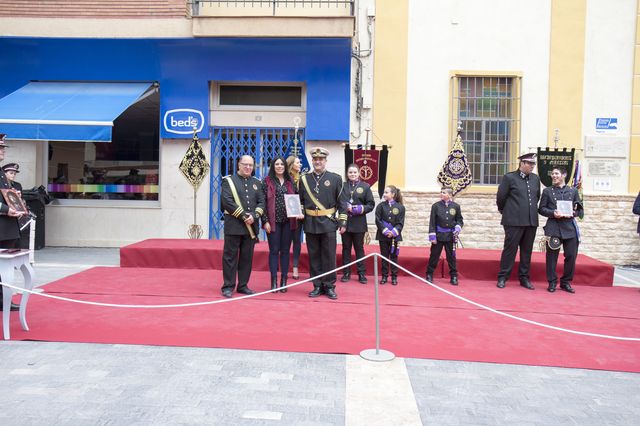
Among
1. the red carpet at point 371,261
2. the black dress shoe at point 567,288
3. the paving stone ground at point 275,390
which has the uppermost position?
the red carpet at point 371,261

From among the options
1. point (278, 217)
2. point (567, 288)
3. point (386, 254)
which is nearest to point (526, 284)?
point (567, 288)

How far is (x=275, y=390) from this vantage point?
3.77 meters

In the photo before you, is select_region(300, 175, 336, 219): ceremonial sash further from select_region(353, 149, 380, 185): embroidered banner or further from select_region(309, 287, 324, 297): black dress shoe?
select_region(353, 149, 380, 185): embroidered banner

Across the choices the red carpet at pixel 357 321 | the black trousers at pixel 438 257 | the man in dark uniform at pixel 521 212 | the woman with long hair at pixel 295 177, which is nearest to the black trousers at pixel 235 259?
the red carpet at pixel 357 321

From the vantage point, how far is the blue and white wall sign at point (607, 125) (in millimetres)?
10688

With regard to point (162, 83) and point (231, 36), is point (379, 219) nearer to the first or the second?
point (231, 36)

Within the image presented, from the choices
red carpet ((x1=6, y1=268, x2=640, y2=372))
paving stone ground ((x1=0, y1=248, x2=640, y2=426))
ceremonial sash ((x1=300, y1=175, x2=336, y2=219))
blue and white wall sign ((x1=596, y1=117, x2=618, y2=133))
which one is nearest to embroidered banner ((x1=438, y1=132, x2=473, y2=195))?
red carpet ((x1=6, y1=268, x2=640, y2=372))

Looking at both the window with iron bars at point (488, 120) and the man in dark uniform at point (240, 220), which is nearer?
the man in dark uniform at point (240, 220)

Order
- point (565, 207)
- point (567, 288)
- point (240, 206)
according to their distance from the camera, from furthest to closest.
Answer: point (567, 288)
point (565, 207)
point (240, 206)

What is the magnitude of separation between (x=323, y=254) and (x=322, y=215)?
51cm

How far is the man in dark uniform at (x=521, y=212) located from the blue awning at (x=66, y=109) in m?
6.72

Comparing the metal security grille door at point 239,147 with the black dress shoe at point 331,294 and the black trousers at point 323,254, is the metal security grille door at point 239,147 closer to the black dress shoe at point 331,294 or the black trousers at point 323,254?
the black trousers at point 323,254

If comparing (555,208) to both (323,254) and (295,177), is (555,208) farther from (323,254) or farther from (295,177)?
(295,177)

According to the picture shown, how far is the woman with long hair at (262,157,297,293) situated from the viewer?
6820 millimetres
